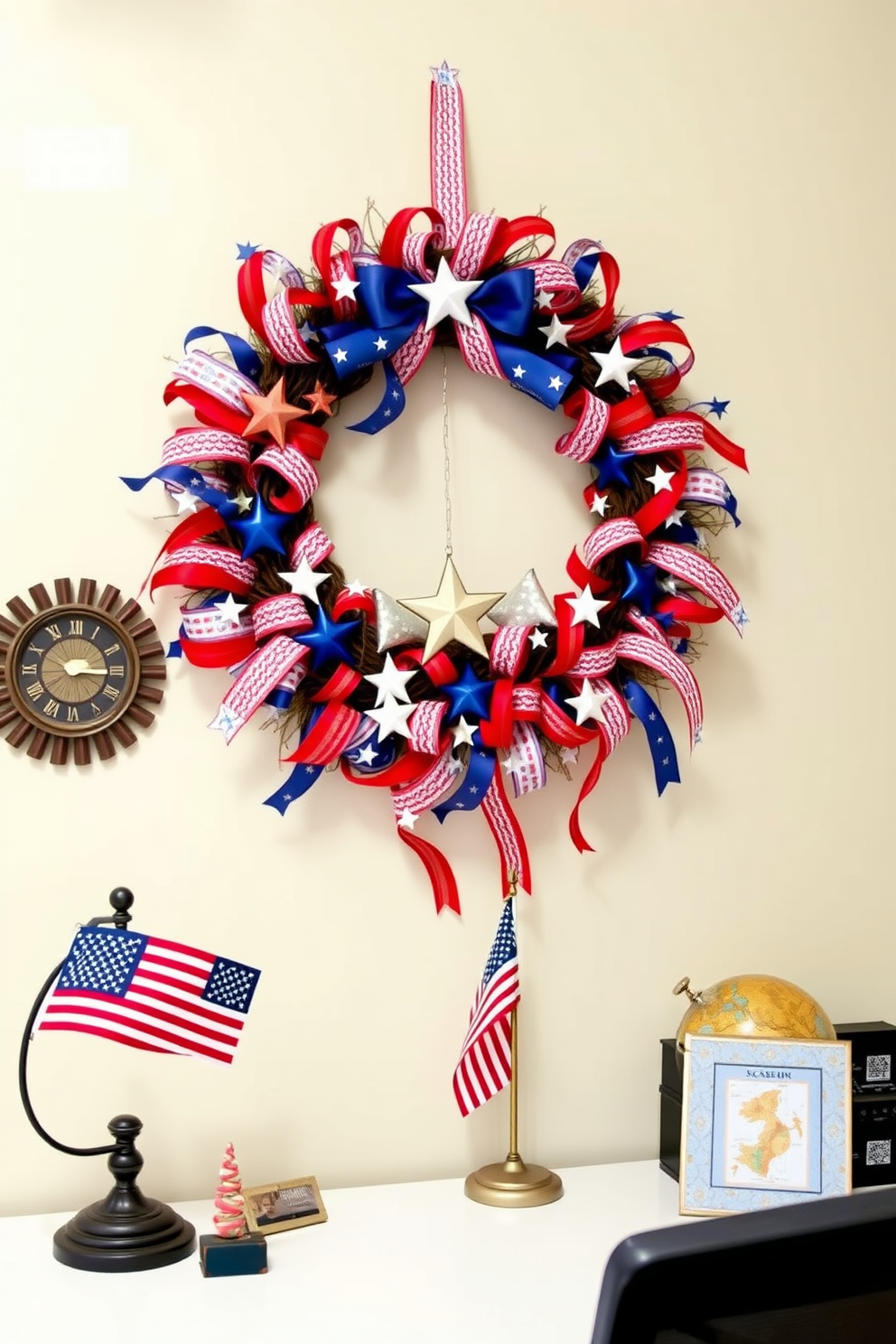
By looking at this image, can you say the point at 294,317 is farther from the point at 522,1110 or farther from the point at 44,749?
the point at 522,1110

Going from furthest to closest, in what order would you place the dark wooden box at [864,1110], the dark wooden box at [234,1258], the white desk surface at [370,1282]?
1. the dark wooden box at [864,1110]
2. the dark wooden box at [234,1258]
3. the white desk surface at [370,1282]

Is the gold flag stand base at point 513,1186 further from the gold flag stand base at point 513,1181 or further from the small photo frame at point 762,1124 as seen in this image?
the small photo frame at point 762,1124

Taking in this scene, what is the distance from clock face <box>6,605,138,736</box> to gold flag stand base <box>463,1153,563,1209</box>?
82 centimetres

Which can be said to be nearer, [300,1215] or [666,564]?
[300,1215]

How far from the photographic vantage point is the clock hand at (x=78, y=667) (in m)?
1.71

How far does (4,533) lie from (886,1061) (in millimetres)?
1493

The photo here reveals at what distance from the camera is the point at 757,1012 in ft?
5.61

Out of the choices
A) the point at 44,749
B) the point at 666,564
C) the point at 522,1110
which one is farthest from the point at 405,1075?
the point at 666,564

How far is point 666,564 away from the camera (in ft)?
5.96

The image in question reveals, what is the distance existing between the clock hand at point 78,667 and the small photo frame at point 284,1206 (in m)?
0.72

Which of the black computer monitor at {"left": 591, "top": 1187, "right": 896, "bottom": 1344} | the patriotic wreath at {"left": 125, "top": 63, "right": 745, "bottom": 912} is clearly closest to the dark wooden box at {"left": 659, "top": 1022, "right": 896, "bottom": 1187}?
the patriotic wreath at {"left": 125, "top": 63, "right": 745, "bottom": 912}

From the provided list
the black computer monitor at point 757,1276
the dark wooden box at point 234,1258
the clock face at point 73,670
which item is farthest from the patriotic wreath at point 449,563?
the black computer monitor at point 757,1276

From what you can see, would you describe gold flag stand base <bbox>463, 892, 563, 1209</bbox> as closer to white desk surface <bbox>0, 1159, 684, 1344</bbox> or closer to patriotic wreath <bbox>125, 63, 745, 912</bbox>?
white desk surface <bbox>0, 1159, 684, 1344</bbox>

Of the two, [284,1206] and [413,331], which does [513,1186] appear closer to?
[284,1206]
